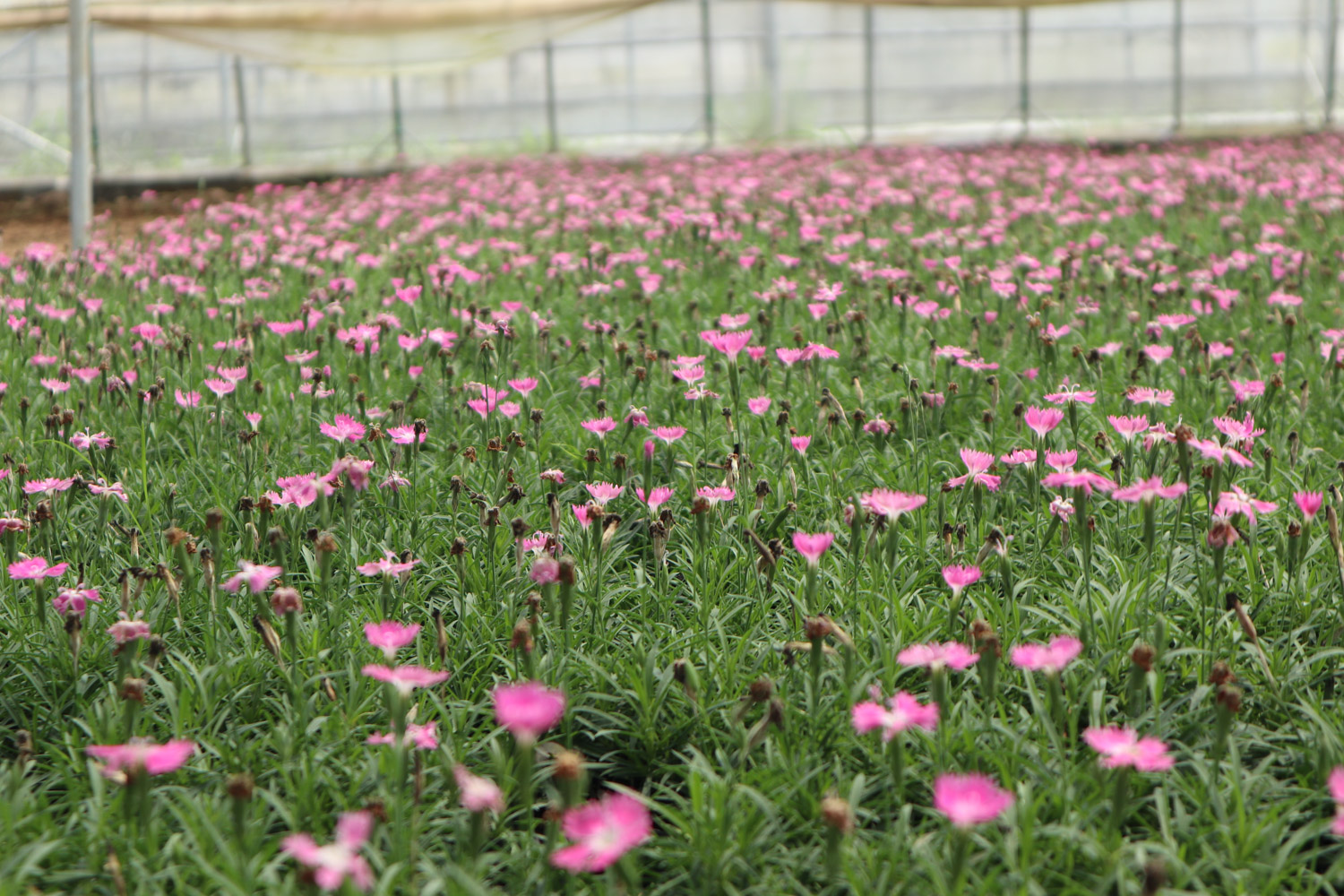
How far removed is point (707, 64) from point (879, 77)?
227cm

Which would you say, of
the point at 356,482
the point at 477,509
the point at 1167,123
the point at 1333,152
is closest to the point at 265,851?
the point at 356,482

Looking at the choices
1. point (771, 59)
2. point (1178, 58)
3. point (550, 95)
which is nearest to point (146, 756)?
point (550, 95)

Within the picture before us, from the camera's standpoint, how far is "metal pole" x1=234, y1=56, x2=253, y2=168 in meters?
14.6

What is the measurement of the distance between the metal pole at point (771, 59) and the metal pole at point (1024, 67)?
312cm

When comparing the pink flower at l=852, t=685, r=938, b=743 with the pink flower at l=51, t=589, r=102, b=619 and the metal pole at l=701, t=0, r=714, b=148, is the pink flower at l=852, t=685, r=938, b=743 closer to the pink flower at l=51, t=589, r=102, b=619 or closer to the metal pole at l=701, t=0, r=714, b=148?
the pink flower at l=51, t=589, r=102, b=619

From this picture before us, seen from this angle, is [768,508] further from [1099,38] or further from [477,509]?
[1099,38]

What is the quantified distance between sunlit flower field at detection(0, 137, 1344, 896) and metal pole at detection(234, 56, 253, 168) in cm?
1121

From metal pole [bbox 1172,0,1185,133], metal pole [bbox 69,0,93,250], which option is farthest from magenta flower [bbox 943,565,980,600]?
metal pole [bbox 1172,0,1185,133]

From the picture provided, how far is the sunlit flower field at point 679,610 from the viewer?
1480 mm

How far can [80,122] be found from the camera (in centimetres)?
658

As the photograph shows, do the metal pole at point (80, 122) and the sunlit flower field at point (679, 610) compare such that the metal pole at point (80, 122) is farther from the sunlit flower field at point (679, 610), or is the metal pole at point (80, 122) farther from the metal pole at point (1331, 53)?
the metal pole at point (1331, 53)

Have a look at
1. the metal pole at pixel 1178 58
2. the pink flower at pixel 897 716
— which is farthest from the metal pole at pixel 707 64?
the pink flower at pixel 897 716

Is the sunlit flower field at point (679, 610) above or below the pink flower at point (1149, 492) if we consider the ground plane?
below

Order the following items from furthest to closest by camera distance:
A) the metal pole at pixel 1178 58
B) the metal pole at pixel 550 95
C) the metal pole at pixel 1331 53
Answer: the metal pole at pixel 1178 58, the metal pole at pixel 550 95, the metal pole at pixel 1331 53
